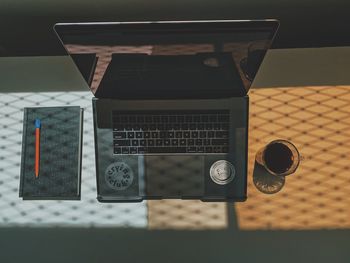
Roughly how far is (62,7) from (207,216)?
0.65 meters

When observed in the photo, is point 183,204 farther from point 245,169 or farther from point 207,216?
point 245,169

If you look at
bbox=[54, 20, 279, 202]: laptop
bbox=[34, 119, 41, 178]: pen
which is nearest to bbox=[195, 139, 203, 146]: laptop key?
bbox=[54, 20, 279, 202]: laptop

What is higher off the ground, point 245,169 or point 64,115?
point 64,115

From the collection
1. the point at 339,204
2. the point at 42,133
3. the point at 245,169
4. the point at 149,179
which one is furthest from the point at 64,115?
the point at 339,204

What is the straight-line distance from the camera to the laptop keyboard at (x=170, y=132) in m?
1.11

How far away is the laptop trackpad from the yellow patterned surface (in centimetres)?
13

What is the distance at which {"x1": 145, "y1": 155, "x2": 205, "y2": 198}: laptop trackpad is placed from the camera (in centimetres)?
111

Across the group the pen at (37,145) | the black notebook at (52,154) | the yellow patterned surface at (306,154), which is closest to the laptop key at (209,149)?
the yellow patterned surface at (306,154)

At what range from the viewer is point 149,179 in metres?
1.12

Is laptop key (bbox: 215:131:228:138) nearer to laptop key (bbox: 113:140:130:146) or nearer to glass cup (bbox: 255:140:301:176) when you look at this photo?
glass cup (bbox: 255:140:301:176)

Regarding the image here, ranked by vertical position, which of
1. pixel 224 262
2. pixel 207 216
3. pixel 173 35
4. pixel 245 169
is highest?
pixel 173 35

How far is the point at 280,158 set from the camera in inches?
43.6

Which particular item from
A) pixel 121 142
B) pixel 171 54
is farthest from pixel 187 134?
pixel 171 54

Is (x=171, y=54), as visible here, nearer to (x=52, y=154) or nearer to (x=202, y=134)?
(x=202, y=134)
